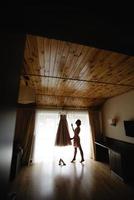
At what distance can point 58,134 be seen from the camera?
4254 mm

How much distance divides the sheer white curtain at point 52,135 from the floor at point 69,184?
0.72 metres

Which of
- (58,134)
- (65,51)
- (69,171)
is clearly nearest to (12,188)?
(69,171)

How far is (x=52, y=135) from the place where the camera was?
4.64m

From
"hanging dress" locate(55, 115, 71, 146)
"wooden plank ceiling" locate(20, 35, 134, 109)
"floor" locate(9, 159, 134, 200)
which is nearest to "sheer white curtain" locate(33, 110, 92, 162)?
"hanging dress" locate(55, 115, 71, 146)

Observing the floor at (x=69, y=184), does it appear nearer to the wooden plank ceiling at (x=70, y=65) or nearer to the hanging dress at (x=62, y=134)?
the hanging dress at (x=62, y=134)

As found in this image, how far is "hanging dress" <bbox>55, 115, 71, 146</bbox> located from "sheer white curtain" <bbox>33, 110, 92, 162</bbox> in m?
0.35

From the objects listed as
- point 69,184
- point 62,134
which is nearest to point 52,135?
point 62,134

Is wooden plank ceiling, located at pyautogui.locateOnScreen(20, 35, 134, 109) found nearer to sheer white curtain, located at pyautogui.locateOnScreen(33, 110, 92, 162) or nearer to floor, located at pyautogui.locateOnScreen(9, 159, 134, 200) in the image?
sheer white curtain, located at pyautogui.locateOnScreen(33, 110, 92, 162)

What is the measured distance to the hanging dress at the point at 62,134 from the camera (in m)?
4.17

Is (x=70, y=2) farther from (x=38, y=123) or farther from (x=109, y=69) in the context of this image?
(x=38, y=123)

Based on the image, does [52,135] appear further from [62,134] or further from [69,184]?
[69,184]

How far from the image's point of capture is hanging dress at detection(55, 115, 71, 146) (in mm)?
4166

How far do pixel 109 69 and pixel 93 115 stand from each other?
304 centimetres

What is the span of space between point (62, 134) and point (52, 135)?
566 millimetres
